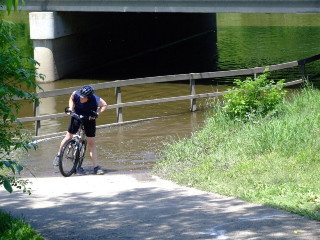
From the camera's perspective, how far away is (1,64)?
6695 millimetres

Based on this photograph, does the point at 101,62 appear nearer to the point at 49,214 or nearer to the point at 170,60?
the point at 170,60

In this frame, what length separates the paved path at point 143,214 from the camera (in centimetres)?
704

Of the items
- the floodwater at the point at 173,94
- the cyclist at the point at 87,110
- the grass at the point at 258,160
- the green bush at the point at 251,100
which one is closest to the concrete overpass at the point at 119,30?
the floodwater at the point at 173,94

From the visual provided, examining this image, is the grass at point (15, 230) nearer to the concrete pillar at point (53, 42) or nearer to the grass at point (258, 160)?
the grass at point (258, 160)

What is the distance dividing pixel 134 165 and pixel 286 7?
1545cm

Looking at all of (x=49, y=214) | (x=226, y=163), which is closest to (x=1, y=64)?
(x=49, y=214)

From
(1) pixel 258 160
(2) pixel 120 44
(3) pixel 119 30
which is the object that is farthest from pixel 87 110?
(3) pixel 119 30

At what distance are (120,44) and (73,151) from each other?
1003 inches

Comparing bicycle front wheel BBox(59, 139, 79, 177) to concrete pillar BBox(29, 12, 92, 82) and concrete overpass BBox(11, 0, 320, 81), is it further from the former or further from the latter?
concrete pillar BBox(29, 12, 92, 82)

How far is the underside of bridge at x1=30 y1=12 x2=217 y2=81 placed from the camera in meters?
30.0

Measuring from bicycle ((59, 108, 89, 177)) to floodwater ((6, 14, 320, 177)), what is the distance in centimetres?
33

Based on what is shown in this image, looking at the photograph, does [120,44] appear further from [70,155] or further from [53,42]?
[70,155]

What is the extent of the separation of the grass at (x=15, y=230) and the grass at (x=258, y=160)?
104 inches

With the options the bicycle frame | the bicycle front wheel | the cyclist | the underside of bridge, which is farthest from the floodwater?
the underside of bridge
